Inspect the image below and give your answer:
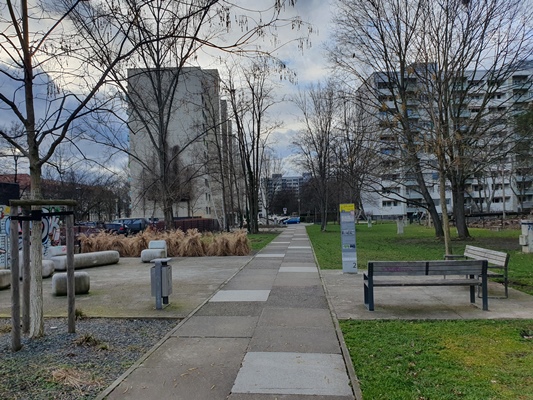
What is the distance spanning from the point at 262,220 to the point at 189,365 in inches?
3090

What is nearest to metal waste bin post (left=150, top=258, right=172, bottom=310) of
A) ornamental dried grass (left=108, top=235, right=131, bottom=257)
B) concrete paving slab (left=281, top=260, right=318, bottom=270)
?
concrete paving slab (left=281, top=260, right=318, bottom=270)

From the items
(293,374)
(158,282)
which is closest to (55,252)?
(158,282)

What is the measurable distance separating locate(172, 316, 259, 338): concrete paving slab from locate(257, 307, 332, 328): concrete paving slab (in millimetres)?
239

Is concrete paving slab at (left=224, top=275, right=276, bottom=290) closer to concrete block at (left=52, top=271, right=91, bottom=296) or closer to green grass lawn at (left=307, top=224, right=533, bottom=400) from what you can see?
concrete block at (left=52, top=271, right=91, bottom=296)

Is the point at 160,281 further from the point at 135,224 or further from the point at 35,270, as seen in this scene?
the point at 135,224

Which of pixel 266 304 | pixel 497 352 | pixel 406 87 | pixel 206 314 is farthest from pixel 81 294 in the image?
pixel 406 87

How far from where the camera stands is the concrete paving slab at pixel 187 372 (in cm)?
400

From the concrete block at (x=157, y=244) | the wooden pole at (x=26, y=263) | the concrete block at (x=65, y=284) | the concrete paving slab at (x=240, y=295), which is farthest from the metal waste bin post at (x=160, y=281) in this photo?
the concrete block at (x=157, y=244)

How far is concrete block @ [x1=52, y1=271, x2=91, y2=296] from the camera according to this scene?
933 cm

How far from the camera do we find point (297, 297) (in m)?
8.56

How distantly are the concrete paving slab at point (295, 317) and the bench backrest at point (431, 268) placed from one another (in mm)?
1160

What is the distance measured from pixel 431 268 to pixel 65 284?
293 inches

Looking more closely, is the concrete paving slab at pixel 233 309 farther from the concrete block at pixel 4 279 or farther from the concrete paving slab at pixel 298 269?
the concrete block at pixel 4 279

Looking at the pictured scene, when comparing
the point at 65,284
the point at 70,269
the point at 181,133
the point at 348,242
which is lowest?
the point at 65,284
